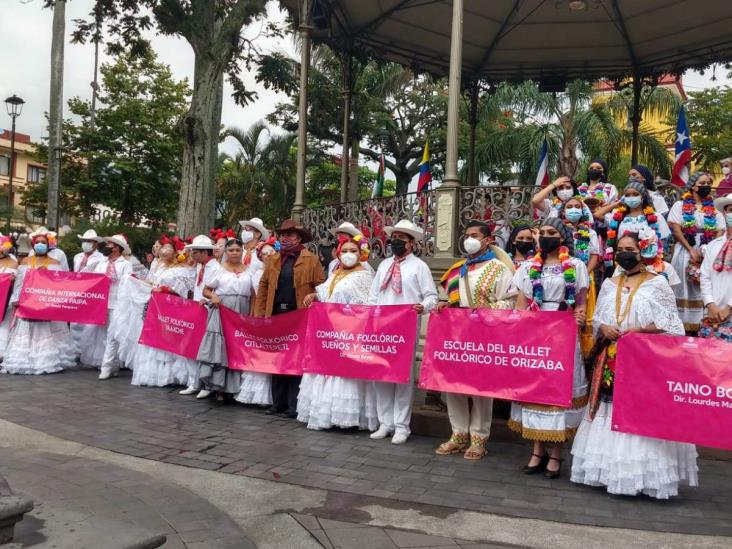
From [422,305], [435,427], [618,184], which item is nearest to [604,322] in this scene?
[422,305]

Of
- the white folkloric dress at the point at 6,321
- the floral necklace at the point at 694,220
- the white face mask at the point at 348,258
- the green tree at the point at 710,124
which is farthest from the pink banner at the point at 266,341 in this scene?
the green tree at the point at 710,124

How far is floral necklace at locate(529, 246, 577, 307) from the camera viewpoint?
5457 millimetres

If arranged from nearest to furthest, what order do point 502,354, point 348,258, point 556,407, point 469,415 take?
point 556,407
point 502,354
point 469,415
point 348,258

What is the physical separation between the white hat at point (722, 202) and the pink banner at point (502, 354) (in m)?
2.42

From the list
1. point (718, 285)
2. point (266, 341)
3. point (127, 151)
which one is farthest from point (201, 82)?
point (127, 151)

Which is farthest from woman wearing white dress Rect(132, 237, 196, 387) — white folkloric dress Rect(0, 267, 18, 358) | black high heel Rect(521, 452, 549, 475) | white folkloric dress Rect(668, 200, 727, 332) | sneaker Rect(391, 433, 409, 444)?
white folkloric dress Rect(668, 200, 727, 332)

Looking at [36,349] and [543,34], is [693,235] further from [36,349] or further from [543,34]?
[36,349]

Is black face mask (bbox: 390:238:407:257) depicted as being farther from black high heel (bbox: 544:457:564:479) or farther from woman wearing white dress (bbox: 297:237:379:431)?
black high heel (bbox: 544:457:564:479)

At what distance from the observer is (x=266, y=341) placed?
7.75m

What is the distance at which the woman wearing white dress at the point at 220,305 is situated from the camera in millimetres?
8008

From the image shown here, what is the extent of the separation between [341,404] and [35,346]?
18.4 ft

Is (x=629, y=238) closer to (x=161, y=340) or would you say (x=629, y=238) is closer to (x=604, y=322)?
(x=604, y=322)

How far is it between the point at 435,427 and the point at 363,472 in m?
1.46

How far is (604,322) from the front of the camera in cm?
529
